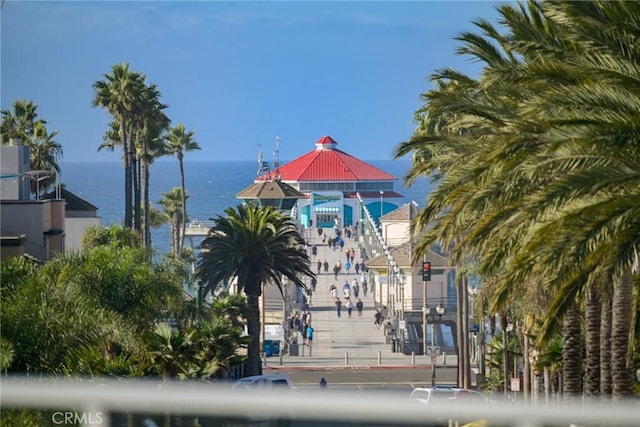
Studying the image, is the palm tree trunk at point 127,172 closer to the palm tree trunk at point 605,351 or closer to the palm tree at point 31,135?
the palm tree at point 31,135

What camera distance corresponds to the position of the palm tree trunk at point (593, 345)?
1992cm

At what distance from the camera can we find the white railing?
3.81 m

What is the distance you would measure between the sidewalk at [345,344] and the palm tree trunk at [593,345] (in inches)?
1400

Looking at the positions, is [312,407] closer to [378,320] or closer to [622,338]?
[622,338]

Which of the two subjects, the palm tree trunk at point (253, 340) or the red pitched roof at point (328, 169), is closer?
the palm tree trunk at point (253, 340)

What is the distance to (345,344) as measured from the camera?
63625mm

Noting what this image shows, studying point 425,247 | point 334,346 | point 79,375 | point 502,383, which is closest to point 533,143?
point 425,247

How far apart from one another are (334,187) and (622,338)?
15910cm

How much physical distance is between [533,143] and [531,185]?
57.4 inches

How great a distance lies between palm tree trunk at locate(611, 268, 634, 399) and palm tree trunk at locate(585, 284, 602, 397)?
1438 millimetres

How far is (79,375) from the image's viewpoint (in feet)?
60.8

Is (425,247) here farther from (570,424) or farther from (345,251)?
(345,251)

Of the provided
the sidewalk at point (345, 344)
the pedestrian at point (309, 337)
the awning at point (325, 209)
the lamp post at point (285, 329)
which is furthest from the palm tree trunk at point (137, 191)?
the awning at point (325, 209)

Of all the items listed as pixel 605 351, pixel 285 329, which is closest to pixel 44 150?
pixel 285 329
